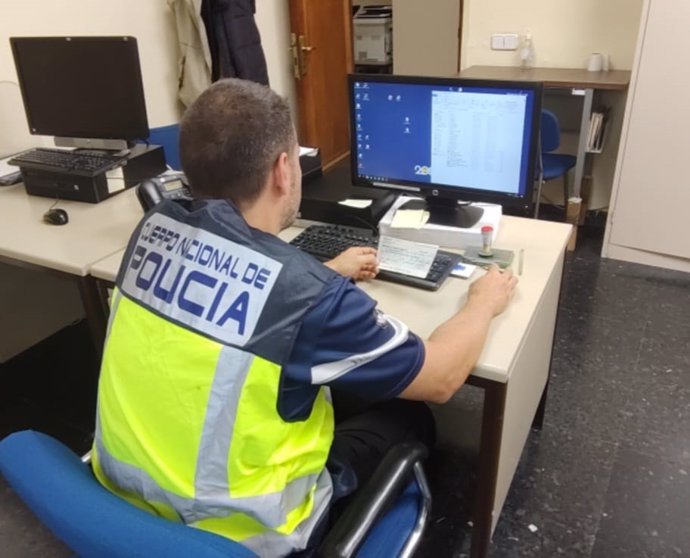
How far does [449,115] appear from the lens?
1609mm

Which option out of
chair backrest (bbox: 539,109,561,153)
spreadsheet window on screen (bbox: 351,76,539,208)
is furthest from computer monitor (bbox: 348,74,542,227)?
chair backrest (bbox: 539,109,561,153)

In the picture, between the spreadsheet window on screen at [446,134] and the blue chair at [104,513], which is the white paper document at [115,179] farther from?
the blue chair at [104,513]

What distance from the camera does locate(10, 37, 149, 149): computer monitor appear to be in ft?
6.98

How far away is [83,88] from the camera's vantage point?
219cm

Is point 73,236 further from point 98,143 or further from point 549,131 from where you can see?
point 549,131

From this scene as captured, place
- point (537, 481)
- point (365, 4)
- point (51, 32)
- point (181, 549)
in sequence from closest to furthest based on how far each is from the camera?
point (181, 549)
point (537, 481)
point (51, 32)
point (365, 4)

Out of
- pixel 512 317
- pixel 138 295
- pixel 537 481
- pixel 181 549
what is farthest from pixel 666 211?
pixel 181 549

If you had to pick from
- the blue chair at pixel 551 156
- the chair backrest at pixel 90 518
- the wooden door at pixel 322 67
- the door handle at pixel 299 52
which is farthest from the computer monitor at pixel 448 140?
the door handle at pixel 299 52

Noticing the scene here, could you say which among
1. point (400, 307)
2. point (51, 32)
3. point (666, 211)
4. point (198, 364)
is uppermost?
point (51, 32)

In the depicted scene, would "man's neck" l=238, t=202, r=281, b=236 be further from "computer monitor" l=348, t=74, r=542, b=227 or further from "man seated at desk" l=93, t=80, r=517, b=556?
"computer monitor" l=348, t=74, r=542, b=227

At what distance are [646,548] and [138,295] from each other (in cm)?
152

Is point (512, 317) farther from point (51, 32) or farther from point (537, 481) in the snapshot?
point (51, 32)

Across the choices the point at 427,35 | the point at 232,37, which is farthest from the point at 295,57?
the point at 427,35

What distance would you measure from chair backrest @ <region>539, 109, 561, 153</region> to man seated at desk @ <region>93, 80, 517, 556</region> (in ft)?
7.63
